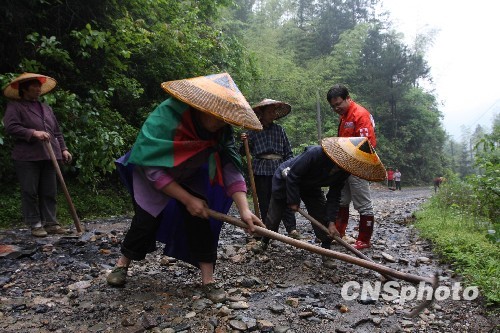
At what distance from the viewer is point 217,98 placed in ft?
8.31

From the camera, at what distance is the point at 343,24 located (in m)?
40.4

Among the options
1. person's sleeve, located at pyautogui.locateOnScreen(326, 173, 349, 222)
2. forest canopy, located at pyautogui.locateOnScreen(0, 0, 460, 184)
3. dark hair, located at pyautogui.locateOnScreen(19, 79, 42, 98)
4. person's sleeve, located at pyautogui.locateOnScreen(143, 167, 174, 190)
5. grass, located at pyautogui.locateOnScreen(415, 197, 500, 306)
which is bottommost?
grass, located at pyautogui.locateOnScreen(415, 197, 500, 306)

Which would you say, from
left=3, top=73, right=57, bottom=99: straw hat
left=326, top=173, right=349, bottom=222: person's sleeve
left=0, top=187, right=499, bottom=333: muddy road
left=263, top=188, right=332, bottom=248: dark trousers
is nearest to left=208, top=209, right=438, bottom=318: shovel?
left=0, top=187, right=499, bottom=333: muddy road

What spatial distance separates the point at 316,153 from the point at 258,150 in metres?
1.41

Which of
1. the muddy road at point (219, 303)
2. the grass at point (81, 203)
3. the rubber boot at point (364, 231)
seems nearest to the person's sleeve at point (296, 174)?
the muddy road at point (219, 303)

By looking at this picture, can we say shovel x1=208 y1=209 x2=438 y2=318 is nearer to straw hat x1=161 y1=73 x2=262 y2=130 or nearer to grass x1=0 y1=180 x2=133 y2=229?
straw hat x1=161 y1=73 x2=262 y2=130

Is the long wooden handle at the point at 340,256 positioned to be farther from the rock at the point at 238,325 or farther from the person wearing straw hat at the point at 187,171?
the rock at the point at 238,325

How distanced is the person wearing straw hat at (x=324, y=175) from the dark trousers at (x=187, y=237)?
128cm

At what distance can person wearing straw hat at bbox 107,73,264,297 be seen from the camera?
8.55 ft

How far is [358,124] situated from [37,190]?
428cm

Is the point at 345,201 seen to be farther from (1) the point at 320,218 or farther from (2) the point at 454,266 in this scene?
(2) the point at 454,266

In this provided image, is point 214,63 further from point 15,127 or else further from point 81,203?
point 15,127

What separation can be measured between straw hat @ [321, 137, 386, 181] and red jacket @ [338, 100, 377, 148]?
103 centimetres

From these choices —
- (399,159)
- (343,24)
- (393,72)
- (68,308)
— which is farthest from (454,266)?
(343,24)
